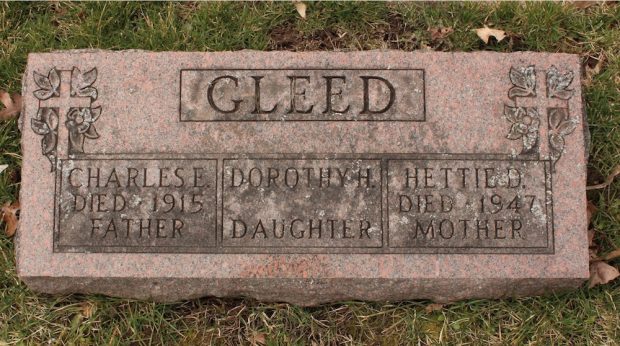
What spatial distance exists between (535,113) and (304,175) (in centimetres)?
125

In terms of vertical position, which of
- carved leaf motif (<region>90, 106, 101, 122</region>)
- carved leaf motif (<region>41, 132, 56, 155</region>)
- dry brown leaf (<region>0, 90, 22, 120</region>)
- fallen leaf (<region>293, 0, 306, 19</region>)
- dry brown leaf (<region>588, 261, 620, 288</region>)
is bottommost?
dry brown leaf (<region>588, 261, 620, 288</region>)

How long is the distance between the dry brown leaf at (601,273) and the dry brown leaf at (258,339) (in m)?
1.84

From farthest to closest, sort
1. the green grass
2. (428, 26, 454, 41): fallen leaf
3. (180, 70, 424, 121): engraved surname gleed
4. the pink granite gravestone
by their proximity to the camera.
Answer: (428, 26, 454, 41): fallen leaf < the green grass < (180, 70, 424, 121): engraved surname gleed < the pink granite gravestone

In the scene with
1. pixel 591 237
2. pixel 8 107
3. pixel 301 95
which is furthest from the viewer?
pixel 8 107

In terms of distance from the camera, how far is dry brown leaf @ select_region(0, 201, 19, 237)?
393 cm

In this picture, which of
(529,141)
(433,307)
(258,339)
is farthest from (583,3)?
(258,339)

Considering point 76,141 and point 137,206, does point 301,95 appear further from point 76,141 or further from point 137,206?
point 76,141

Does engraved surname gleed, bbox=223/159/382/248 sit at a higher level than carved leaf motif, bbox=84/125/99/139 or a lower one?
lower

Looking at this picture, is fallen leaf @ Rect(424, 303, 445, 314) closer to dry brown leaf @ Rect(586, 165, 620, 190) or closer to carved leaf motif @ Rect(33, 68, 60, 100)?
dry brown leaf @ Rect(586, 165, 620, 190)

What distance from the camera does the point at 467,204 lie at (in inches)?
136

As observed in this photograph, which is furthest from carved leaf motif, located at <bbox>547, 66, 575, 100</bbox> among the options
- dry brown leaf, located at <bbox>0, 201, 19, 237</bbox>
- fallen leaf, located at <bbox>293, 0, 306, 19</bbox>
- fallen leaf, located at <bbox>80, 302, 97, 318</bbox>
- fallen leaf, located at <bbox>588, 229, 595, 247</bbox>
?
dry brown leaf, located at <bbox>0, 201, 19, 237</bbox>

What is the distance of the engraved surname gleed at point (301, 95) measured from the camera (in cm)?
355

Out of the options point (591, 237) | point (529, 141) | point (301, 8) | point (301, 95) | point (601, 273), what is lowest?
point (601, 273)

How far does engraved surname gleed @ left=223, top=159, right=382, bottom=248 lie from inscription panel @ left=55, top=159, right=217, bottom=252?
0.42ft
